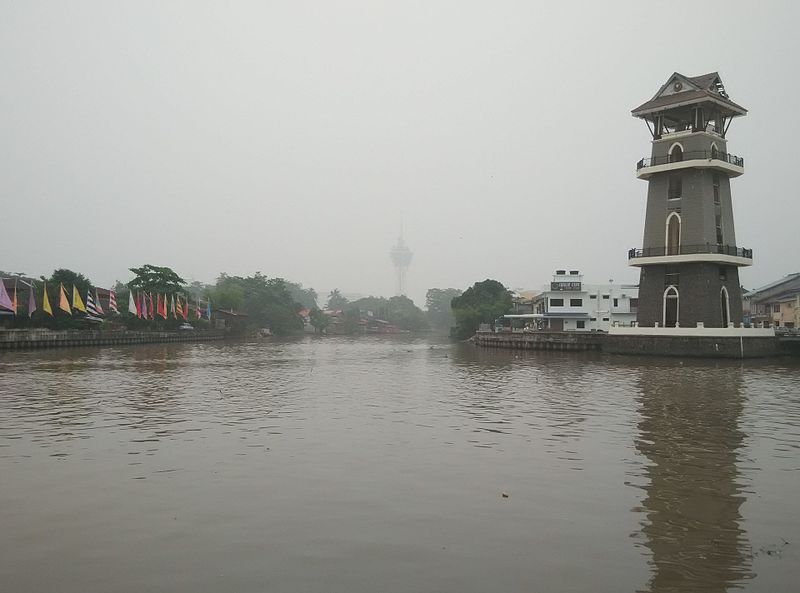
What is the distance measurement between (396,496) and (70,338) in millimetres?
55508

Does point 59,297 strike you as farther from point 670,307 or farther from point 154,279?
point 670,307

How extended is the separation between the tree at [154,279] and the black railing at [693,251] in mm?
59098

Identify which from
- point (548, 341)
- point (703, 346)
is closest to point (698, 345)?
point (703, 346)

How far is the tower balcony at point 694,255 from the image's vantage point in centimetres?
4341

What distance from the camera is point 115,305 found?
68.8 metres

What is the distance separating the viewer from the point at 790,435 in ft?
46.9

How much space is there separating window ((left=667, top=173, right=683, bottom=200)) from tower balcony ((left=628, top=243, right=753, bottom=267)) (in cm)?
401

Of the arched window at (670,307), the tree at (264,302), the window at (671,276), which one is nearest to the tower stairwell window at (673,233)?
the window at (671,276)

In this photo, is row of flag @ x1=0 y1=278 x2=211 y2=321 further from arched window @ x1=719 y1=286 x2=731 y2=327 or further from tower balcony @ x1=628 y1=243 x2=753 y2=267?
arched window @ x1=719 y1=286 x2=731 y2=327

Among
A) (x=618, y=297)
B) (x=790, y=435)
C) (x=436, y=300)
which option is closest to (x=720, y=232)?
(x=618, y=297)

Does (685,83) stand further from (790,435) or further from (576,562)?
(576,562)

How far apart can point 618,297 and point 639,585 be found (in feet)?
236

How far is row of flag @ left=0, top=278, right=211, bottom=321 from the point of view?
54.6m

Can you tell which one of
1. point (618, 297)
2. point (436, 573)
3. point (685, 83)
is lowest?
point (436, 573)
